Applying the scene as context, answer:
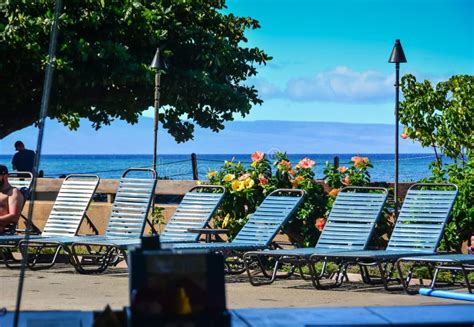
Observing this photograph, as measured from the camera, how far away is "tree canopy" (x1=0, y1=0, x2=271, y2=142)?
27.4m

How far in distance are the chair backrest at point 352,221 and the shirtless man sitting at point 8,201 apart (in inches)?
133

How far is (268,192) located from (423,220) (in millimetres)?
2594

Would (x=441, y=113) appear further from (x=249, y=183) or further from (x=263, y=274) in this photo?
(x=263, y=274)

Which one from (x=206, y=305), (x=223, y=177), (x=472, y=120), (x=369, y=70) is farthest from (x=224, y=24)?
(x=369, y=70)

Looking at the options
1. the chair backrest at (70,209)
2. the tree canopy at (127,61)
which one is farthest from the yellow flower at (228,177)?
the tree canopy at (127,61)

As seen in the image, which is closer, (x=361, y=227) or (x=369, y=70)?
(x=361, y=227)

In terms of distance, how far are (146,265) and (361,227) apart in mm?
8311

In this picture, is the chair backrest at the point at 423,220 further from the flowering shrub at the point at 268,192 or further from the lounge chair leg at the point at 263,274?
the flowering shrub at the point at 268,192

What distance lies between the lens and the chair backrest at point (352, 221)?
37.0 feet

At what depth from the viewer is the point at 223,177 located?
45.1ft

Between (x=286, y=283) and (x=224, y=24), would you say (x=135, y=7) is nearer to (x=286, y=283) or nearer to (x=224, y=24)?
(x=224, y=24)

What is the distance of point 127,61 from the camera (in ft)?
94.1

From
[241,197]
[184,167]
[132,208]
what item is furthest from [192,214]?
[184,167]

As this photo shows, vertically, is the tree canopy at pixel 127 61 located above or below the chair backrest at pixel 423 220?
above
